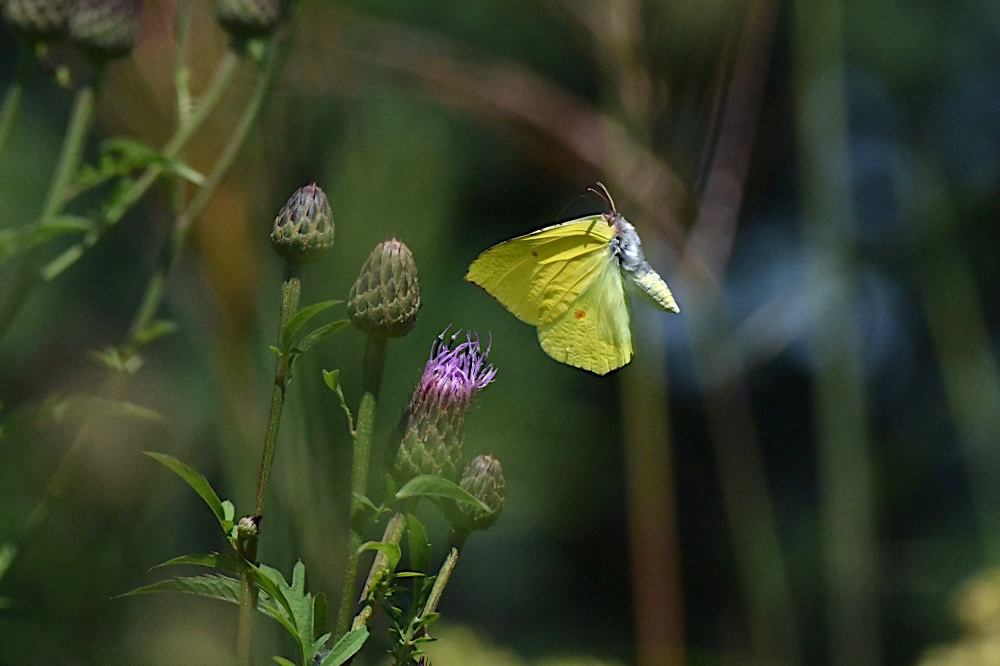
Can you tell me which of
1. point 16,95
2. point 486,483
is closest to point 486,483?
point 486,483

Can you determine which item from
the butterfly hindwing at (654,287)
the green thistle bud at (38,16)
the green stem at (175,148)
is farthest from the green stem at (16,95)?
the butterfly hindwing at (654,287)

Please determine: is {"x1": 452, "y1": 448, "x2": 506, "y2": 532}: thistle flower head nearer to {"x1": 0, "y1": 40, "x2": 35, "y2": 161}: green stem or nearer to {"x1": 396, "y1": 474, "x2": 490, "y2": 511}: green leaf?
{"x1": 396, "y1": 474, "x2": 490, "y2": 511}: green leaf

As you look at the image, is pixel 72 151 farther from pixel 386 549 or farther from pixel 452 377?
pixel 386 549

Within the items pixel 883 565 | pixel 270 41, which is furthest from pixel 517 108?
pixel 883 565

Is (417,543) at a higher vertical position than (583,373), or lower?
lower

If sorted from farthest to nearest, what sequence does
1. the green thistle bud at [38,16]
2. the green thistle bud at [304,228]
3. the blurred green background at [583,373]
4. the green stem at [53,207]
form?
the blurred green background at [583,373] → the green thistle bud at [38,16] → the green stem at [53,207] → the green thistle bud at [304,228]

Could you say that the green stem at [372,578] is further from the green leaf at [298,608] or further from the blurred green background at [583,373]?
the blurred green background at [583,373]

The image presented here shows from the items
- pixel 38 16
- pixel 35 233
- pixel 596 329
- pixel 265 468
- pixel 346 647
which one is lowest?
pixel 346 647
